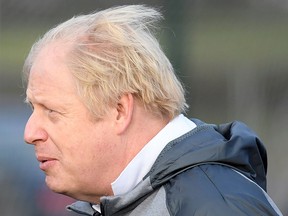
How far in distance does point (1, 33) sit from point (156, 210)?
3237 mm

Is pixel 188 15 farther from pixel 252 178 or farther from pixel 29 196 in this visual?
pixel 252 178

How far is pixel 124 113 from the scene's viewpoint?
229 cm

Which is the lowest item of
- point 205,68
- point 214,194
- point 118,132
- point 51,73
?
point 205,68

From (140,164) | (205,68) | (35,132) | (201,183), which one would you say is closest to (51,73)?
(35,132)

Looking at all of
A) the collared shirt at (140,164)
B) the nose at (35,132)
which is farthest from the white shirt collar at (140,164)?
the nose at (35,132)

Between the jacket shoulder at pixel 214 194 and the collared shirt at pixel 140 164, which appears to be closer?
the jacket shoulder at pixel 214 194

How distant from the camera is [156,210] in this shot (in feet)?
7.18

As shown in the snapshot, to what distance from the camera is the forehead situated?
228cm

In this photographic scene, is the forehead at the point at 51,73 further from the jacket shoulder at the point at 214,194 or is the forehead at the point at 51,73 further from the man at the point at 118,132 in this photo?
the jacket shoulder at the point at 214,194

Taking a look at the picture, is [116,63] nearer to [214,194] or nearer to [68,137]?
[68,137]

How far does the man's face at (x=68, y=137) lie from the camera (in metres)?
2.28

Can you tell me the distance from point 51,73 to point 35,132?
173 millimetres

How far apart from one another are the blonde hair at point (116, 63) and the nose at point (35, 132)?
0.52ft

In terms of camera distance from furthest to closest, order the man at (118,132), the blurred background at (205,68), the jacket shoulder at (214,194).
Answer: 1. the blurred background at (205,68)
2. the man at (118,132)
3. the jacket shoulder at (214,194)
